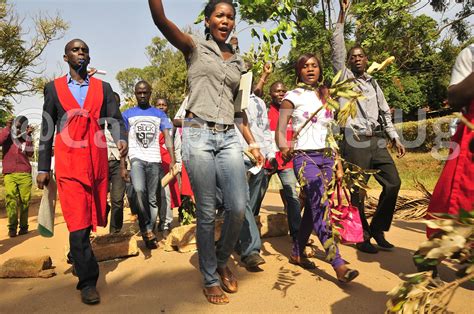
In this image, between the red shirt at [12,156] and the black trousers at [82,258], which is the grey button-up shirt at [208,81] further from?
the red shirt at [12,156]

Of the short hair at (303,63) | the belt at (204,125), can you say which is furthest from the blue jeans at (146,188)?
the short hair at (303,63)

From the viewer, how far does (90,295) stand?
3086mm

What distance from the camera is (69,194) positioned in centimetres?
319

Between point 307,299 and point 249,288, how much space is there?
1.64 feet

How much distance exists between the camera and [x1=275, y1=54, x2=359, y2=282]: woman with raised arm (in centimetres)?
342

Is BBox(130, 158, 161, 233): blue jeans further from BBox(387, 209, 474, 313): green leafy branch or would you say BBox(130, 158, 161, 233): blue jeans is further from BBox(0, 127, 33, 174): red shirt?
BBox(387, 209, 474, 313): green leafy branch

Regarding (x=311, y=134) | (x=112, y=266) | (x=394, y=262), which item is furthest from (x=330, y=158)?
(x=112, y=266)

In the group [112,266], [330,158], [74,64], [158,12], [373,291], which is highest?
[158,12]

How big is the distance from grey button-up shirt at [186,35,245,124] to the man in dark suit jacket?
99 cm

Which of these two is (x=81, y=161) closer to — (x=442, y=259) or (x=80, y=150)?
(x=80, y=150)

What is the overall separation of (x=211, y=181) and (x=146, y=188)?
2.37 metres

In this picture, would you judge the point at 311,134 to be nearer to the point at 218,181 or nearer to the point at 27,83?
the point at 218,181

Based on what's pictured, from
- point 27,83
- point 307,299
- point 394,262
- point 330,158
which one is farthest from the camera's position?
point 27,83

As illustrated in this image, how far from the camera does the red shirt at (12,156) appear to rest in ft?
22.4
